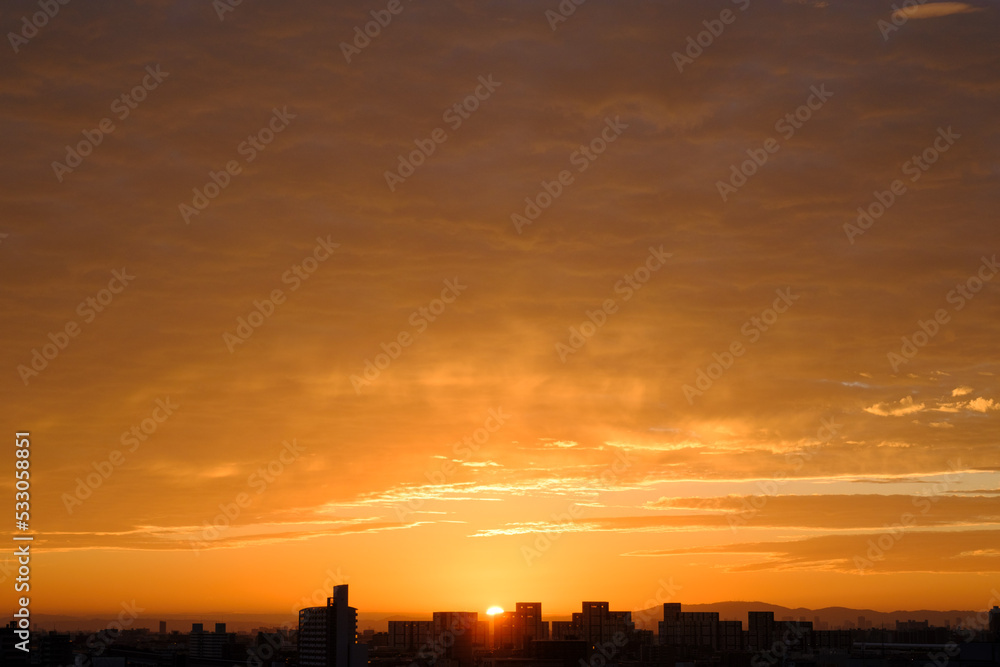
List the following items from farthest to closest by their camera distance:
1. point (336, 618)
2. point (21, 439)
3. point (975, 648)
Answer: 1. point (975, 648)
2. point (336, 618)
3. point (21, 439)

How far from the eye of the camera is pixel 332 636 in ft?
424

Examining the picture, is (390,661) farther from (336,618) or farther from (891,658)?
(891,658)

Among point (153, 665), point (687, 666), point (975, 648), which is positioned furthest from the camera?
point (687, 666)

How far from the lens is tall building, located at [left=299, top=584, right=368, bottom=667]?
12900 cm

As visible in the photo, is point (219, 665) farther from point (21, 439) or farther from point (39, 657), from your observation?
point (21, 439)

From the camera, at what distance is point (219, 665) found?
198m

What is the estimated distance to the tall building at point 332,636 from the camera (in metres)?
129

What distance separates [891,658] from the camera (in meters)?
196

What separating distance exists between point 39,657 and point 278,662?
44042mm

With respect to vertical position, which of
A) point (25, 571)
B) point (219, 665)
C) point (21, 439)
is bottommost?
point (219, 665)

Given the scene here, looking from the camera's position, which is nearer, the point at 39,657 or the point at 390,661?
the point at 39,657

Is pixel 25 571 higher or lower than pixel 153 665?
higher

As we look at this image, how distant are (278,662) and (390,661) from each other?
89.6 feet

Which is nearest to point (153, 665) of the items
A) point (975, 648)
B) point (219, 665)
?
point (219, 665)
